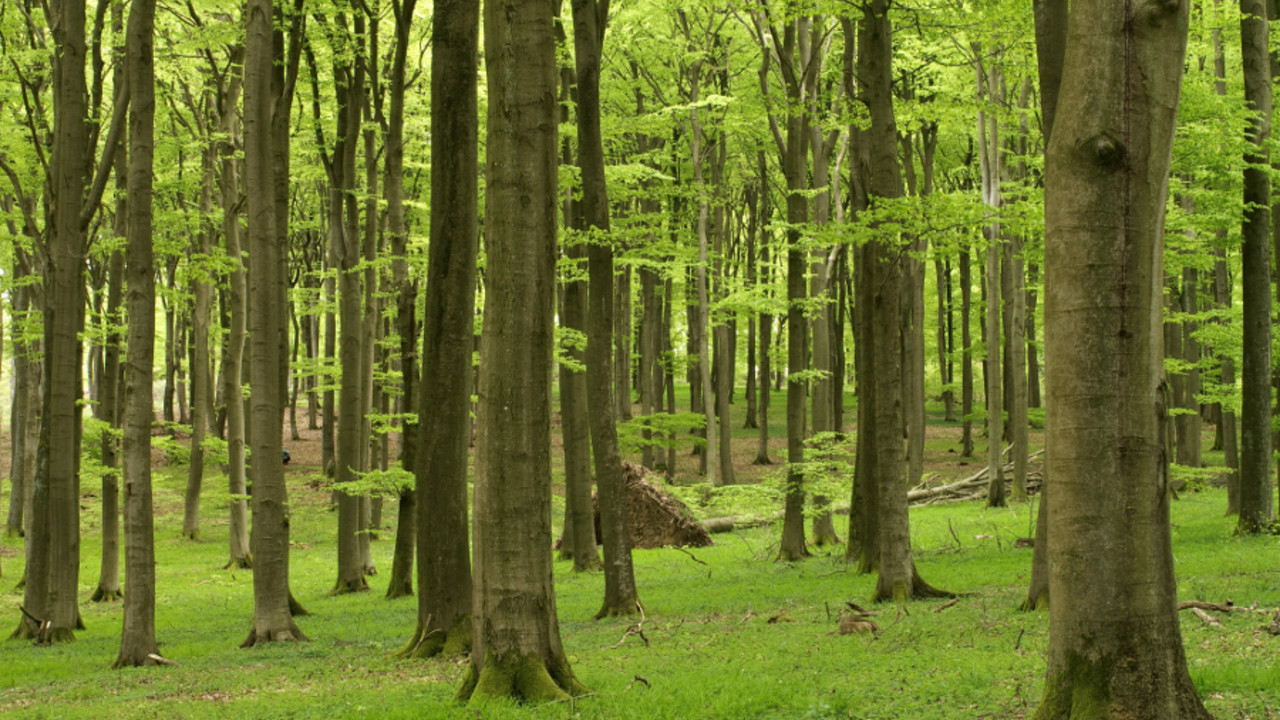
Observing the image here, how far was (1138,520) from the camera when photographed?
4.23 m

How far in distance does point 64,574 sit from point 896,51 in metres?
18.0

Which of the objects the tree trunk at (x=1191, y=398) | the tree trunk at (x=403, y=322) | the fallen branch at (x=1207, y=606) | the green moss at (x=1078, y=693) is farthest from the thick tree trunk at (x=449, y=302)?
the tree trunk at (x=1191, y=398)

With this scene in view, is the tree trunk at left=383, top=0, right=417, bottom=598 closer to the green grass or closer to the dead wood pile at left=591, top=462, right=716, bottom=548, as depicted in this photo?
the green grass

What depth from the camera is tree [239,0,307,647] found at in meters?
10.8

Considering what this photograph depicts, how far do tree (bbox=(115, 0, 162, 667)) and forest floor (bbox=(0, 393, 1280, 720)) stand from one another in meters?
0.60

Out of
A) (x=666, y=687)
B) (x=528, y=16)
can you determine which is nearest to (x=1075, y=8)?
(x=528, y=16)

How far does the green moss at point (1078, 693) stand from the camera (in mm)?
4250

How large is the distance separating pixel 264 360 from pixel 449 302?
2.91m

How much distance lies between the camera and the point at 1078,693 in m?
4.31

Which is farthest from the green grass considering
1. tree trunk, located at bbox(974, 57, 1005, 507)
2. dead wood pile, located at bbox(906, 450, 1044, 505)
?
dead wood pile, located at bbox(906, 450, 1044, 505)

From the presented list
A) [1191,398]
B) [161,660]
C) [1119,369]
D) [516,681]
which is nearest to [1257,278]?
[1191,398]

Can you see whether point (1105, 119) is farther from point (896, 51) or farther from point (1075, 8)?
point (896, 51)

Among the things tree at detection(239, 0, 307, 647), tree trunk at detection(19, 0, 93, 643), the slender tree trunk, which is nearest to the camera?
tree at detection(239, 0, 307, 647)

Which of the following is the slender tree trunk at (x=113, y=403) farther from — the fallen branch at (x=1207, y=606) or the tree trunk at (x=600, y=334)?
the fallen branch at (x=1207, y=606)
